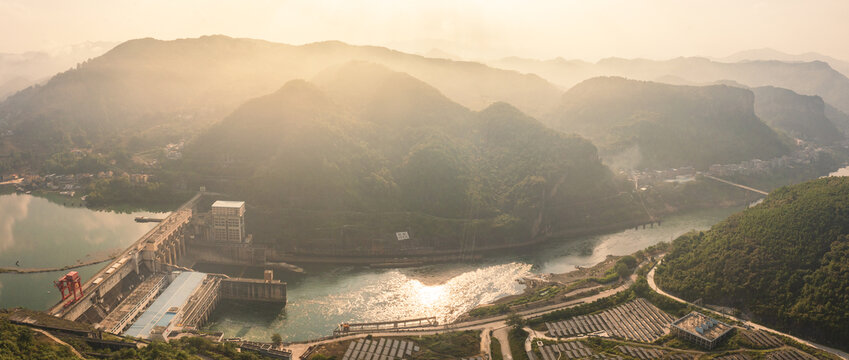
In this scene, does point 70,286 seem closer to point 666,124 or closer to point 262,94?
point 262,94

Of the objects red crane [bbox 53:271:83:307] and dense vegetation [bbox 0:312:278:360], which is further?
red crane [bbox 53:271:83:307]

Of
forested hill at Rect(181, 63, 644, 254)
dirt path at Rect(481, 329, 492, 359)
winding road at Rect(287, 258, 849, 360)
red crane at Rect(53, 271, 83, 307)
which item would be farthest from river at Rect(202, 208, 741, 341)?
red crane at Rect(53, 271, 83, 307)

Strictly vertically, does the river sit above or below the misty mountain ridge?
below

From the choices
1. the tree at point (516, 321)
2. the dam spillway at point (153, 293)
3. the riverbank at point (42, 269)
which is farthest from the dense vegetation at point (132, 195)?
the tree at point (516, 321)

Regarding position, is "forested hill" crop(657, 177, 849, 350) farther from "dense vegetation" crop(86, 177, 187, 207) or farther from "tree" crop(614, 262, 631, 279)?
"dense vegetation" crop(86, 177, 187, 207)

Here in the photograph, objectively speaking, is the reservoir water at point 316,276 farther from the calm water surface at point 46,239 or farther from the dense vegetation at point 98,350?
the dense vegetation at point 98,350

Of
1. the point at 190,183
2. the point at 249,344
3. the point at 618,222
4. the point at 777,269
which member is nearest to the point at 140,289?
the point at 249,344

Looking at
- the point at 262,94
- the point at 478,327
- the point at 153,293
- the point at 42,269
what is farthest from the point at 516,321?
the point at 262,94
